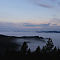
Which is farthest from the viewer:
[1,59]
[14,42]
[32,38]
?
[32,38]

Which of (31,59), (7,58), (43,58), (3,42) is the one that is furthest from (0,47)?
(43,58)

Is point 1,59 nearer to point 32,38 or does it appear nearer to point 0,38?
point 0,38

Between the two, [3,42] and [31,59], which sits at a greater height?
[3,42]

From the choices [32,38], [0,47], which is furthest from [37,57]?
[32,38]

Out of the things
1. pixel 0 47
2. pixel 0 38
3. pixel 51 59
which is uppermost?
pixel 0 38

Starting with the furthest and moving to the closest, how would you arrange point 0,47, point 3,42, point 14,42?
point 14,42 < point 3,42 < point 0,47

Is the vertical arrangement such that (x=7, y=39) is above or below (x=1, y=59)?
above

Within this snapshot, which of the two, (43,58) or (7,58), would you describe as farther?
(43,58)

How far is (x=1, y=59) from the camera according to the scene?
2.27 m

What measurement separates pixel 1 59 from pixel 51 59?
1.08 m

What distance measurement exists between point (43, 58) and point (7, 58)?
0.78 m

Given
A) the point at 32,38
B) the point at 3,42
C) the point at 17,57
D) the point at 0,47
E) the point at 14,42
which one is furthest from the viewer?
the point at 32,38

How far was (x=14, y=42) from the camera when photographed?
3512 millimetres

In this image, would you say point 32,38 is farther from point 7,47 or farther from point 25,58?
point 25,58
